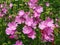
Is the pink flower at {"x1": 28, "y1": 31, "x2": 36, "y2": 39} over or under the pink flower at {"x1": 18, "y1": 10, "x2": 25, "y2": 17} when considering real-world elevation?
under

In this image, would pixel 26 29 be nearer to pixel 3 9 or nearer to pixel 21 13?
pixel 21 13

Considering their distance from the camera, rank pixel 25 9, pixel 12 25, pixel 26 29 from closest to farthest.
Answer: pixel 26 29 → pixel 12 25 → pixel 25 9

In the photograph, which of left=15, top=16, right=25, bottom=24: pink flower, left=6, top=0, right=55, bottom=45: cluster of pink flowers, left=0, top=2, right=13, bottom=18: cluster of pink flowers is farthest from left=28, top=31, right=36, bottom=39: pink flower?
left=0, top=2, right=13, bottom=18: cluster of pink flowers

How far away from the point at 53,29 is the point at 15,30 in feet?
1.19

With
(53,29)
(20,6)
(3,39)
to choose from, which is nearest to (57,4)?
(20,6)

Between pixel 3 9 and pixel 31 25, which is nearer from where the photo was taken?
pixel 31 25

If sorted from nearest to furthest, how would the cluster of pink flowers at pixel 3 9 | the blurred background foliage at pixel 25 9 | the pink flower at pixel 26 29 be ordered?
the pink flower at pixel 26 29
the blurred background foliage at pixel 25 9
the cluster of pink flowers at pixel 3 9

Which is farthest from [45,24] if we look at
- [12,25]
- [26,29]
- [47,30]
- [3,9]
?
[3,9]

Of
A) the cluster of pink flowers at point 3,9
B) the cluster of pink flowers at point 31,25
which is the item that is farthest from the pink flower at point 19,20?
the cluster of pink flowers at point 3,9

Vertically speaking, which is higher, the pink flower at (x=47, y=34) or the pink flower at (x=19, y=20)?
the pink flower at (x=19, y=20)

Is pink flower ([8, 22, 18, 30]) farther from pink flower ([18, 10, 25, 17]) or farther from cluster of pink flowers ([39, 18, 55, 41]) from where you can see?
cluster of pink flowers ([39, 18, 55, 41])

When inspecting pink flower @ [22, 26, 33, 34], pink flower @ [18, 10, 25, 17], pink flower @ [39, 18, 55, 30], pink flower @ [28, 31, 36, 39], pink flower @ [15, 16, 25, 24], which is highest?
pink flower @ [18, 10, 25, 17]

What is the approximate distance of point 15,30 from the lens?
2.41 metres

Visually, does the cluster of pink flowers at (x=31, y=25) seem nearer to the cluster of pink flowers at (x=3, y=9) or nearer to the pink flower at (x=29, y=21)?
the pink flower at (x=29, y=21)
